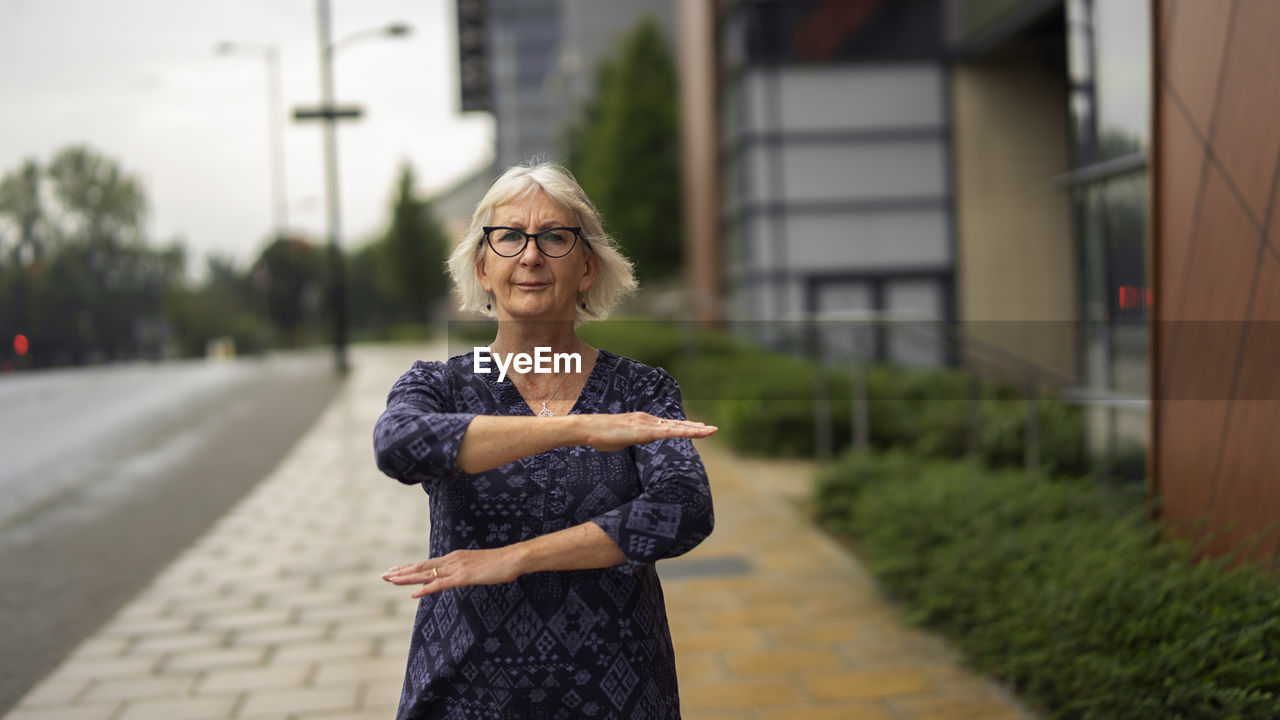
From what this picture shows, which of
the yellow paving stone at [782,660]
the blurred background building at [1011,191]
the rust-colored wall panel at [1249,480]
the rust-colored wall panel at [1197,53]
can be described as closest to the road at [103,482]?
the yellow paving stone at [782,660]

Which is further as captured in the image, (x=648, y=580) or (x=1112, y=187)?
(x=1112, y=187)

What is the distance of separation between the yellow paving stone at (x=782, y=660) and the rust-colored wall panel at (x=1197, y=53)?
107 inches

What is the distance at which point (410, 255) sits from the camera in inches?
2292

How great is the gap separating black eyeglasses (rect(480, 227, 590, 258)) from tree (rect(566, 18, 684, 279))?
25.7 metres

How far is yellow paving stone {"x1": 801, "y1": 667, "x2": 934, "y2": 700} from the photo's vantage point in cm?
447

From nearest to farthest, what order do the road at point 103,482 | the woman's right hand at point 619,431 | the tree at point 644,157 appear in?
the woman's right hand at point 619,431 → the road at point 103,482 → the tree at point 644,157

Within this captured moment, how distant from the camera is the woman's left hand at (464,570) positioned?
175 cm

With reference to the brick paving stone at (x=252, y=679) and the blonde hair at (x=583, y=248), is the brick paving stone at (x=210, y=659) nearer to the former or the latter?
the brick paving stone at (x=252, y=679)

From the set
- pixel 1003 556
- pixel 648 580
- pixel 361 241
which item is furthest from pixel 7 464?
pixel 361 241

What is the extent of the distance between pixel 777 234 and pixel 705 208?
416cm

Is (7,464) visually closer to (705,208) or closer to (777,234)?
(777,234)

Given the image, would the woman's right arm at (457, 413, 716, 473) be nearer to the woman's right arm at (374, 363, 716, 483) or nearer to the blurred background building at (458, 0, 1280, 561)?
the woman's right arm at (374, 363, 716, 483)

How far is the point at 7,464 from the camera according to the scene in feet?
37.1

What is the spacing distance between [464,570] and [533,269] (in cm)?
49
